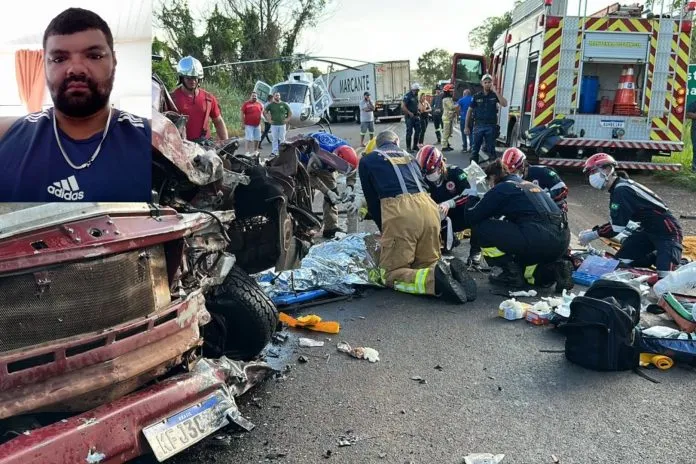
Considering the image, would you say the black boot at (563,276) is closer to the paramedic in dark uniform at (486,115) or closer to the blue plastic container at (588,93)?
the blue plastic container at (588,93)

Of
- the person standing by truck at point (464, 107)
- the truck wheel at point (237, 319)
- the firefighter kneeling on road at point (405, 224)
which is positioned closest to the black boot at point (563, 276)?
the firefighter kneeling on road at point (405, 224)

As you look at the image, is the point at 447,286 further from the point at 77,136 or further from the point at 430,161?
the point at 77,136

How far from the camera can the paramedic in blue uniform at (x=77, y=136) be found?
2244mm

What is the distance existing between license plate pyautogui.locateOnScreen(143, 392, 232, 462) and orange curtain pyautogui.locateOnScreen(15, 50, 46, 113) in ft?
4.12

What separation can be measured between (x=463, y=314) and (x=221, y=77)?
28.3m

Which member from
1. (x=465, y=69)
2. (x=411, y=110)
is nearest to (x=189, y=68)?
Answer: (x=411, y=110)

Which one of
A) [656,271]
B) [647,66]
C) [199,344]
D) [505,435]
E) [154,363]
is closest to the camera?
[154,363]

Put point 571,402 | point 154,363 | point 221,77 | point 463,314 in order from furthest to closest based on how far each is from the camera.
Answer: point 221,77, point 463,314, point 571,402, point 154,363

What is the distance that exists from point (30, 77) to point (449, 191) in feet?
16.3

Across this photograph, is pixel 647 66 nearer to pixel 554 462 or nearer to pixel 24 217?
pixel 554 462

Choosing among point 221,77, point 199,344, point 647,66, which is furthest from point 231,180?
point 221,77

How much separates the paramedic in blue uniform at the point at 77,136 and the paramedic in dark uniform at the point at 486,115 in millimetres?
11245

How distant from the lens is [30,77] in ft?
7.36

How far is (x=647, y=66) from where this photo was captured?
1131 centimetres
